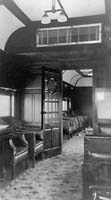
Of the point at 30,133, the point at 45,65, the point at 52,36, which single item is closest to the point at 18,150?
the point at 30,133

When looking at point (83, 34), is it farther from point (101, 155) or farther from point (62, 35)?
point (101, 155)

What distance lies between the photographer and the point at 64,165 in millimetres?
4859

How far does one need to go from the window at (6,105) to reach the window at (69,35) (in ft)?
5.23

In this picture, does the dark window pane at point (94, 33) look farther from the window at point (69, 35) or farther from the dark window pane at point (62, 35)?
the dark window pane at point (62, 35)

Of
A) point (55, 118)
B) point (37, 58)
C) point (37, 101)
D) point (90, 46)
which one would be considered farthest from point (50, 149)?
point (90, 46)

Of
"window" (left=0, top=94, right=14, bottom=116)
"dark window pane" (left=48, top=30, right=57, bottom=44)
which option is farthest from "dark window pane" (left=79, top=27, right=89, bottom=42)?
"window" (left=0, top=94, right=14, bottom=116)

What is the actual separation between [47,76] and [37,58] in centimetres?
53

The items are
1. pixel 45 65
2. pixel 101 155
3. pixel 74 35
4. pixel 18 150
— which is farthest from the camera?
pixel 45 65

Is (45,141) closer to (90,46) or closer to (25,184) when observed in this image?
(25,184)

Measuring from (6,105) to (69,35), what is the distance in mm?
2417

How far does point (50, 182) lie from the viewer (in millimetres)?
3787

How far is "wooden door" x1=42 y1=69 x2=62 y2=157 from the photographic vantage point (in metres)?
5.60

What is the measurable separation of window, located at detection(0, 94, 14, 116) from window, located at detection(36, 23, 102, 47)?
5.23 ft

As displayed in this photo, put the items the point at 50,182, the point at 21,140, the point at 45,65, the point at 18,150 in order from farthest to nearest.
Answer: the point at 45,65, the point at 21,140, the point at 18,150, the point at 50,182
